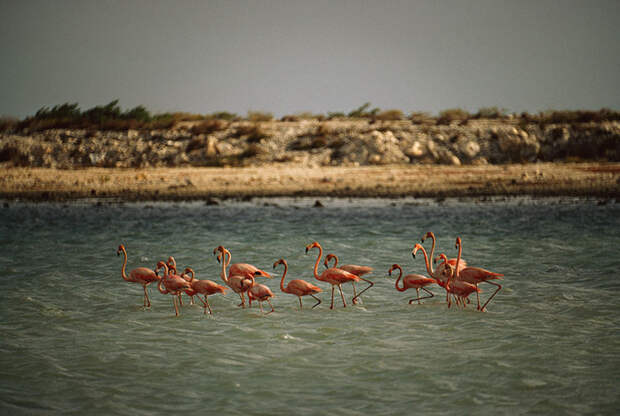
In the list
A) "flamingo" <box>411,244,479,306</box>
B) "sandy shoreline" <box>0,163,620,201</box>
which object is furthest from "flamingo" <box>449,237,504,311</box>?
"sandy shoreline" <box>0,163,620,201</box>

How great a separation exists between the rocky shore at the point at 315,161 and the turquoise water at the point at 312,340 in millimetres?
10408

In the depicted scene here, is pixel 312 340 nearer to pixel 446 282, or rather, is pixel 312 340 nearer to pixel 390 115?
pixel 446 282

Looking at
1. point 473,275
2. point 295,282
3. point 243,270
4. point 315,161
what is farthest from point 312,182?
point 473,275

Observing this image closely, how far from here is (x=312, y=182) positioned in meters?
27.1

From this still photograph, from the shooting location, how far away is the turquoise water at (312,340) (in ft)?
20.2

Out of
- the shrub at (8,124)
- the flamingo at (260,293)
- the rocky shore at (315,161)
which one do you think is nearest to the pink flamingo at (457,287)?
the flamingo at (260,293)

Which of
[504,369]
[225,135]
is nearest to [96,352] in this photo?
[504,369]

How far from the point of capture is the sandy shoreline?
2561 cm

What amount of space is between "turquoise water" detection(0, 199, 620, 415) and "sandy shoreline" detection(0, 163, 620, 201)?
979cm

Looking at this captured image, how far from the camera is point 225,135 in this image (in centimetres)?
3484

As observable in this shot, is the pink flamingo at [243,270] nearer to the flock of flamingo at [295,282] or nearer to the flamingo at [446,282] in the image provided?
the flock of flamingo at [295,282]

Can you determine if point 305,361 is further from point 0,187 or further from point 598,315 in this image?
point 0,187

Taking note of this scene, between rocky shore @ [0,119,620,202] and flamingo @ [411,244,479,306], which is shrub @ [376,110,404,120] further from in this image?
flamingo @ [411,244,479,306]

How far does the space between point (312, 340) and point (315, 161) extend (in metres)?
24.1
